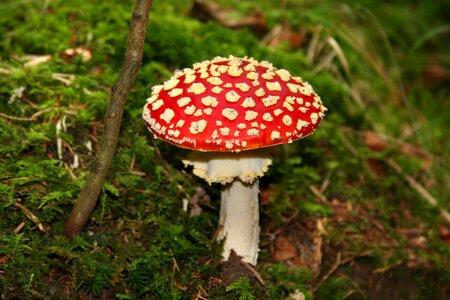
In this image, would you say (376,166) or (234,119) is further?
(376,166)

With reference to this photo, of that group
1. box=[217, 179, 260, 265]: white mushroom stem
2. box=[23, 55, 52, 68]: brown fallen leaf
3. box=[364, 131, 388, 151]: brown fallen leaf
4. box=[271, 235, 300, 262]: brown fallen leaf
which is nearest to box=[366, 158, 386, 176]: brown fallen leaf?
box=[364, 131, 388, 151]: brown fallen leaf

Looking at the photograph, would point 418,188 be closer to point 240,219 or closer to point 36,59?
point 240,219

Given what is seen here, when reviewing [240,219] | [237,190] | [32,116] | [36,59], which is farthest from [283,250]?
[36,59]

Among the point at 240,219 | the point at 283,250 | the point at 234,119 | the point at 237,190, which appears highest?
the point at 234,119

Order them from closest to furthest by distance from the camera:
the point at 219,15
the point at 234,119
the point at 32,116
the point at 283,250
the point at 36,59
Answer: the point at 234,119, the point at 32,116, the point at 283,250, the point at 36,59, the point at 219,15

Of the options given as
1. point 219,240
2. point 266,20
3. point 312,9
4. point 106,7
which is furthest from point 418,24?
point 219,240

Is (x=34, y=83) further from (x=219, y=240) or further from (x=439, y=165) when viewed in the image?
(x=439, y=165)

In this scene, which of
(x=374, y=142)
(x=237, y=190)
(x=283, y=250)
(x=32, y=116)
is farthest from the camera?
(x=374, y=142)
